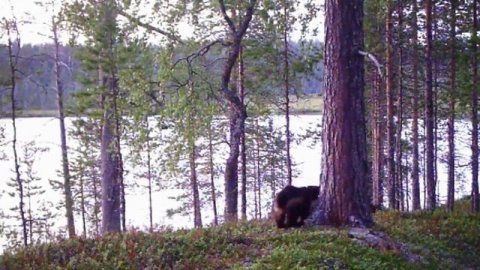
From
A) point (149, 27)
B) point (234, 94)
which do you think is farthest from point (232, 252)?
point (149, 27)

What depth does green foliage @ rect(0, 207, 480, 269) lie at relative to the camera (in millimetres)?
7605

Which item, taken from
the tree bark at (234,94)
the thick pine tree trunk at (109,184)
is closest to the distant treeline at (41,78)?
the thick pine tree trunk at (109,184)

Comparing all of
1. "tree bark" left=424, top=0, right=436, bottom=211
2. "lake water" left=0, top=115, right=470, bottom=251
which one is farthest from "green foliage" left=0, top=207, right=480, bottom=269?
"lake water" left=0, top=115, right=470, bottom=251

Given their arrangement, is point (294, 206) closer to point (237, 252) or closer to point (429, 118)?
point (237, 252)

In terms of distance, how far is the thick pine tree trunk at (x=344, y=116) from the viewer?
9367 mm

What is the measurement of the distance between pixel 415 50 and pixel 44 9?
14.2 metres

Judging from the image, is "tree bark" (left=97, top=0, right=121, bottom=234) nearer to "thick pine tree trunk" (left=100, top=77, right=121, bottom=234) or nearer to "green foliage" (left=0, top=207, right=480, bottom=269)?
"thick pine tree trunk" (left=100, top=77, right=121, bottom=234)

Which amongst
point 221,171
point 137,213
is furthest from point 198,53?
point 137,213

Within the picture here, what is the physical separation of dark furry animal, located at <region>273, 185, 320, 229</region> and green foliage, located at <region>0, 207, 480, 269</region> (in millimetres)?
250

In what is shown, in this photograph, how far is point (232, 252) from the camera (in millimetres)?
8070

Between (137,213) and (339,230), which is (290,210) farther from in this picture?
(137,213)

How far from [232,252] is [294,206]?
1.86 m

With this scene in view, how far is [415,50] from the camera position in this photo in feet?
60.6

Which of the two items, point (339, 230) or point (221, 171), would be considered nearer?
point (339, 230)
